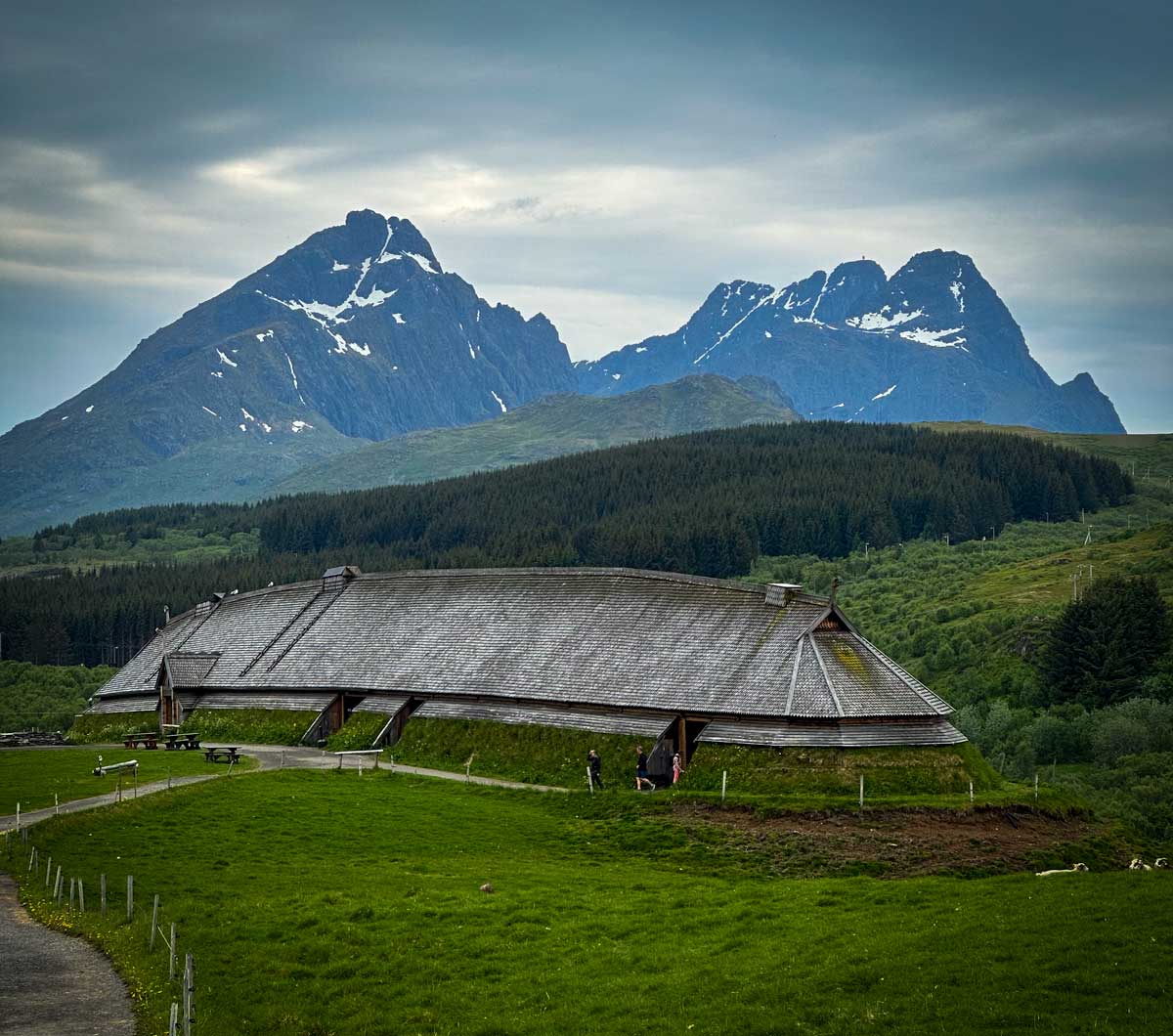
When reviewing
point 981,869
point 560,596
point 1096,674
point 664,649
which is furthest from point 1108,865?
point 1096,674

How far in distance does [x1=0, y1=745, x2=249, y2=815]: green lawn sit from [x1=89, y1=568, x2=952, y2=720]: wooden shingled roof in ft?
32.2

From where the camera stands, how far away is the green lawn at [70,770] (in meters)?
52.1

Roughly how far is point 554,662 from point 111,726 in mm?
31830

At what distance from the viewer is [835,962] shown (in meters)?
25.3

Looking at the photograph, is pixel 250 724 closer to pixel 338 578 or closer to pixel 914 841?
pixel 338 578

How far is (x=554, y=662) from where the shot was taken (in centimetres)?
6506

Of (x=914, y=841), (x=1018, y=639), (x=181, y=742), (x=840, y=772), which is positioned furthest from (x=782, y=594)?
(x=1018, y=639)

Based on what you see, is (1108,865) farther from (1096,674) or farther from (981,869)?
(1096,674)

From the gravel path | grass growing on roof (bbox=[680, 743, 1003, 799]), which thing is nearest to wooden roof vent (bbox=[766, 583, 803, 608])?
grass growing on roof (bbox=[680, 743, 1003, 799])

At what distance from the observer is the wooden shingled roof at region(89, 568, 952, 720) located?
184 ft

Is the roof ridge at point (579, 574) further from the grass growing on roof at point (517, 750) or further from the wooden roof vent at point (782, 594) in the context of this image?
the grass growing on roof at point (517, 750)

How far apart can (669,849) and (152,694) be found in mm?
47704

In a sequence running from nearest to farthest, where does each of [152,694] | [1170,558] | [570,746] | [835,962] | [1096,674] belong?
1. [835,962]
2. [570,746]
3. [152,694]
4. [1096,674]
5. [1170,558]

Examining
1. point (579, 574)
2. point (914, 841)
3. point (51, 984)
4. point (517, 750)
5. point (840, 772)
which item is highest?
point (579, 574)
